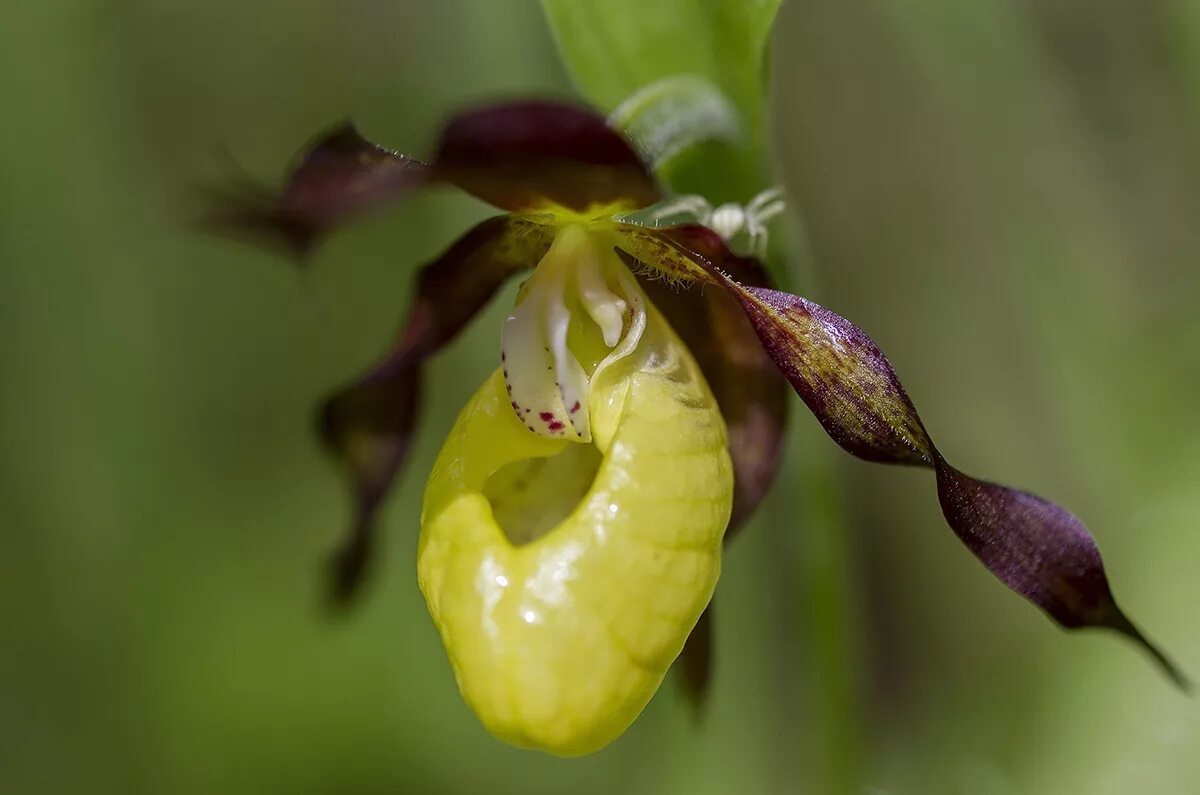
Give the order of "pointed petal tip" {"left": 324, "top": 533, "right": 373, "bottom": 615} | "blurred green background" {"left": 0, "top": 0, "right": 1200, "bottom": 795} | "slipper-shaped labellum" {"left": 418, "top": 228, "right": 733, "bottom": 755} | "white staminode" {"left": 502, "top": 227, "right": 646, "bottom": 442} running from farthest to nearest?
"blurred green background" {"left": 0, "top": 0, "right": 1200, "bottom": 795} → "pointed petal tip" {"left": 324, "top": 533, "right": 373, "bottom": 615} → "white staminode" {"left": 502, "top": 227, "right": 646, "bottom": 442} → "slipper-shaped labellum" {"left": 418, "top": 228, "right": 733, "bottom": 755}

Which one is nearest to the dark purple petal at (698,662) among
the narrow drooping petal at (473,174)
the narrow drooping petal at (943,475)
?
the narrow drooping petal at (943,475)

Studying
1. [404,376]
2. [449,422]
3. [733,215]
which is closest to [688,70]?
[733,215]

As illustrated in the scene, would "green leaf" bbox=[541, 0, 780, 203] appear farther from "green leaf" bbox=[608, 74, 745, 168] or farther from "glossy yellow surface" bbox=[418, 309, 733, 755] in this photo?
"glossy yellow surface" bbox=[418, 309, 733, 755]

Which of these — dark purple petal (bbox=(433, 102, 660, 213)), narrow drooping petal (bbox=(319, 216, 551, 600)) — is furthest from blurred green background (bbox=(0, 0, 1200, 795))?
dark purple petal (bbox=(433, 102, 660, 213))

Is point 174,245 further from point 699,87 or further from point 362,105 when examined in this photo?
point 699,87

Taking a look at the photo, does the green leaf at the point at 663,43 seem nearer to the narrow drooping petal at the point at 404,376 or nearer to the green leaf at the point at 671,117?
the green leaf at the point at 671,117
